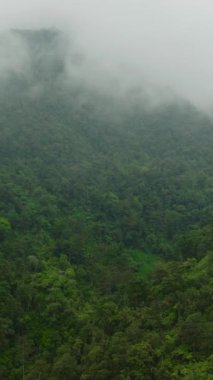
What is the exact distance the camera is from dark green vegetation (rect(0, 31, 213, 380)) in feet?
112

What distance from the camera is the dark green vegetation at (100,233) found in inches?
1347

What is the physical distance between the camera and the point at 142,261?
64.6 metres

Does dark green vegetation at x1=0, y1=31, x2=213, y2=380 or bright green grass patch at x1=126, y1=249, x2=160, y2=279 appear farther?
bright green grass patch at x1=126, y1=249, x2=160, y2=279

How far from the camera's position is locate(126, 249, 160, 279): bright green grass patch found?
61344 millimetres

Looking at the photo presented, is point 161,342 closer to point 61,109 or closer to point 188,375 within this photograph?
point 188,375

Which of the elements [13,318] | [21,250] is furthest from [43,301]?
[21,250]

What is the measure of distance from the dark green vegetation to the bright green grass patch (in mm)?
212

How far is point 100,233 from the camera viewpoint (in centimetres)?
6581

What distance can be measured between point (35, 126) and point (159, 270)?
48.8m

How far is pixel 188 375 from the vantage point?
29.4 m

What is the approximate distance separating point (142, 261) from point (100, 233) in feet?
19.9

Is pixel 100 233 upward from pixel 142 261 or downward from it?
upward

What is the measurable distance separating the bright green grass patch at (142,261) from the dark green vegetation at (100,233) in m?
0.21

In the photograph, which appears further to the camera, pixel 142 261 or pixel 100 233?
pixel 100 233
